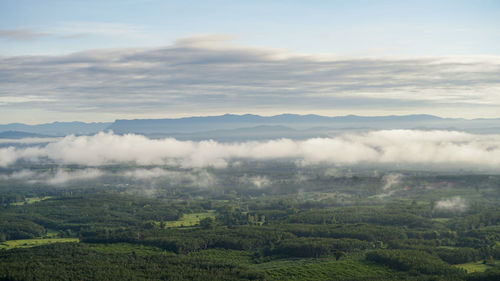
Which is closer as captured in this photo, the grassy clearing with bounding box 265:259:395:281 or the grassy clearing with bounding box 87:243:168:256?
the grassy clearing with bounding box 265:259:395:281

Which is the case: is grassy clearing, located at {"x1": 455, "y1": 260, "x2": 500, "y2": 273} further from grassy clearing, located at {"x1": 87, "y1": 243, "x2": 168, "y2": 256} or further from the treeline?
grassy clearing, located at {"x1": 87, "y1": 243, "x2": 168, "y2": 256}

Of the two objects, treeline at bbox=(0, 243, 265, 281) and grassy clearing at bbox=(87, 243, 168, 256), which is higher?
treeline at bbox=(0, 243, 265, 281)

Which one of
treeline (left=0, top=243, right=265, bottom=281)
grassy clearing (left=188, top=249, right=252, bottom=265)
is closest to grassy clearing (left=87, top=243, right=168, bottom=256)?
treeline (left=0, top=243, right=265, bottom=281)

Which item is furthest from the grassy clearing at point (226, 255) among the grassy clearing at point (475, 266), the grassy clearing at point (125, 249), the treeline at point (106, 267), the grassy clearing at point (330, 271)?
the grassy clearing at point (475, 266)

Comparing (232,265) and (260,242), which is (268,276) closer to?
(232,265)

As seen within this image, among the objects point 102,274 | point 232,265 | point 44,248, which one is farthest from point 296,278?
point 44,248

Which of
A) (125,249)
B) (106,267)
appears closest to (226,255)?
(125,249)

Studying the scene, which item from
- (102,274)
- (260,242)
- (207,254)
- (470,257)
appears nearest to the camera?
(102,274)
